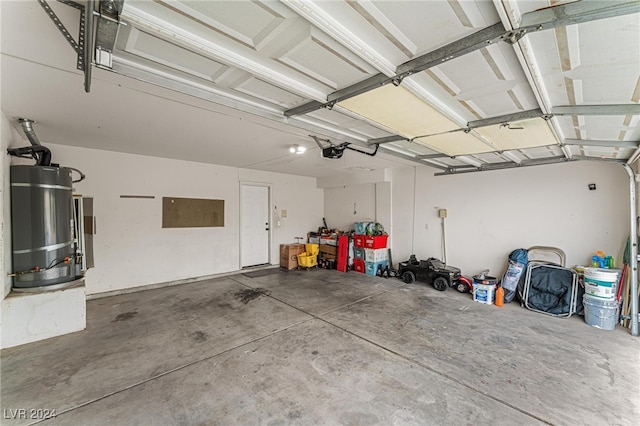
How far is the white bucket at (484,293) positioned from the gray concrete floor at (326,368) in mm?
332

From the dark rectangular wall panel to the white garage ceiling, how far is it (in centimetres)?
218

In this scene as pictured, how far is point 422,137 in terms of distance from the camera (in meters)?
2.99

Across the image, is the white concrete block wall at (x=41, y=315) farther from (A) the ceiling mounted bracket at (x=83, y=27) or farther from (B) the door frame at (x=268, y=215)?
(B) the door frame at (x=268, y=215)

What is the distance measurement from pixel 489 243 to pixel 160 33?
557 centimetres

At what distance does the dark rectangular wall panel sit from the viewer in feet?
16.9

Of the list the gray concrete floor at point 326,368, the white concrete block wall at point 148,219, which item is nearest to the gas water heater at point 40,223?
the gray concrete floor at point 326,368

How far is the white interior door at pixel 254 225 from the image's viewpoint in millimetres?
6411

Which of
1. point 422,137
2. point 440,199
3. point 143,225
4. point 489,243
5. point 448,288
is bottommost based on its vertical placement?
point 448,288

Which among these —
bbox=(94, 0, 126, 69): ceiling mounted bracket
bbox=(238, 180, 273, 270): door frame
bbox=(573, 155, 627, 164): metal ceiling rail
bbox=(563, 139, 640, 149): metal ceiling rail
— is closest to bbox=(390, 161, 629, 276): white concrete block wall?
bbox=(573, 155, 627, 164): metal ceiling rail

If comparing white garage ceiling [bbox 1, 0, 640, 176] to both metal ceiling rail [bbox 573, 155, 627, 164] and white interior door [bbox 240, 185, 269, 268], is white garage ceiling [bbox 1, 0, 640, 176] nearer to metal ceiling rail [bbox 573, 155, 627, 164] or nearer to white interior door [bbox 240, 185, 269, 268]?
metal ceiling rail [bbox 573, 155, 627, 164]

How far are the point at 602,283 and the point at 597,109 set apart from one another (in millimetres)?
2526

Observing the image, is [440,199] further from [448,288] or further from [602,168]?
[602,168]

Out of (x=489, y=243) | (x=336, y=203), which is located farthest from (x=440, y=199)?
(x=336, y=203)

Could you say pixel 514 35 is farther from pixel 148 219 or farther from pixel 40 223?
pixel 148 219
